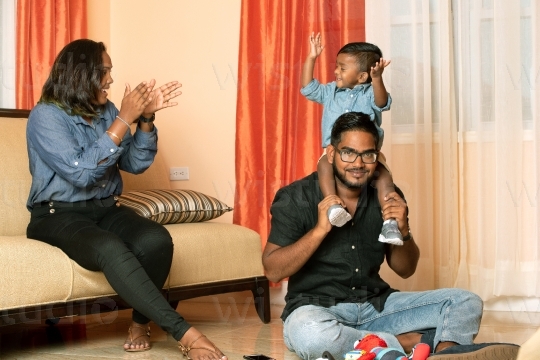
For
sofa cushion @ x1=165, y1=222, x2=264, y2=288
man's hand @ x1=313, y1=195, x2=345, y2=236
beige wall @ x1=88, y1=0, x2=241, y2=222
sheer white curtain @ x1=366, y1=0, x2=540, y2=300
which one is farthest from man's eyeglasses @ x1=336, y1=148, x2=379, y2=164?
beige wall @ x1=88, y1=0, x2=241, y2=222

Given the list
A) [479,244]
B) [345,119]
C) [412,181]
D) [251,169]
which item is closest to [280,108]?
[251,169]

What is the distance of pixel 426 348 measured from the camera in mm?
Answer: 2035

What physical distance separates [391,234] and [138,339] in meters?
1.04

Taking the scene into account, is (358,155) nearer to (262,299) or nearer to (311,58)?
(311,58)

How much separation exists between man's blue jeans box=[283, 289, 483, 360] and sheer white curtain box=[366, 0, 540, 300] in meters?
1.22

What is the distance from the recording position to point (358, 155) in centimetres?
244

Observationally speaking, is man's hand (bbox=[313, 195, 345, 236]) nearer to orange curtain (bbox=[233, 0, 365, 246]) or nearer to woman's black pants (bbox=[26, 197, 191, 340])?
woman's black pants (bbox=[26, 197, 191, 340])

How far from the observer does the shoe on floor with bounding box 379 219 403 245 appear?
2.37 m

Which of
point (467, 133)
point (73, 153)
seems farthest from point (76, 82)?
point (467, 133)

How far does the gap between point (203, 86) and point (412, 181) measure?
1.33 meters

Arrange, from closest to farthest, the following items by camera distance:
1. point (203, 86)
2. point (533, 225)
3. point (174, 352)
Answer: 1. point (174, 352)
2. point (533, 225)
3. point (203, 86)

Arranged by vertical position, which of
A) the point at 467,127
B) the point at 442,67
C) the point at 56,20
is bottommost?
the point at 467,127

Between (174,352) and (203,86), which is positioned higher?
(203,86)

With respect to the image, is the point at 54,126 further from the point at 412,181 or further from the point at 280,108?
the point at 412,181
